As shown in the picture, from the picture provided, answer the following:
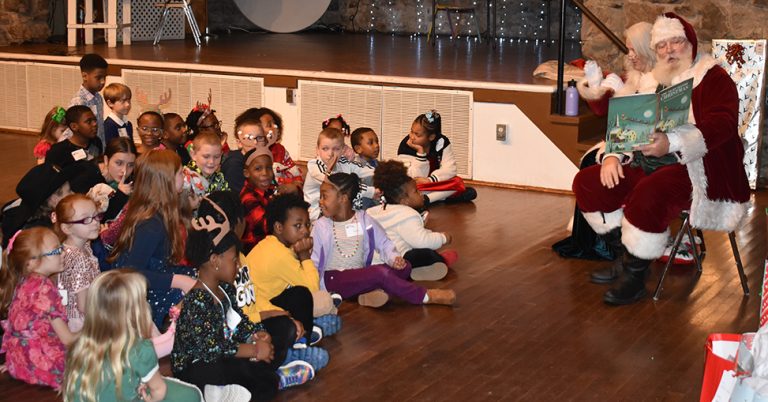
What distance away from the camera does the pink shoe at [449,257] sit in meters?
5.61

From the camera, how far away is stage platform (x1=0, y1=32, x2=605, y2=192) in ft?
25.0

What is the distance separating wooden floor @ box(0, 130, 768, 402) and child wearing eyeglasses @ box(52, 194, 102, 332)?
1.21ft

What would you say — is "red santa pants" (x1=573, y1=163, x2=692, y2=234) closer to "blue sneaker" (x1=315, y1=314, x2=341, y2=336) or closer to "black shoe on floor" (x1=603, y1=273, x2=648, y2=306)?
"black shoe on floor" (x1=603, y1=273, x2=648, y2=306)

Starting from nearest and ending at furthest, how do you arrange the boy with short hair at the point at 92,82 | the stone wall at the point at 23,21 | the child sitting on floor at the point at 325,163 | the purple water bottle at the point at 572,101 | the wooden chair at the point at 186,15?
the child sitting on floor at the point at 325,163 < the boy with short hair at the point at 92,82 < the purple water bottle at the point at 572,101 < the stone wall at the point at 23,21 < the wooden chair at the point at 186,15

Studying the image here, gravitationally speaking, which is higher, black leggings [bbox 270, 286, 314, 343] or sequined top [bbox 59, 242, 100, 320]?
sequined top [bbox 59, 242, 100, 320]

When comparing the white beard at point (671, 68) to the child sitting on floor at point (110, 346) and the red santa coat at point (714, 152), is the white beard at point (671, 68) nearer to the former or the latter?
the red santa coat at point (714, 152)

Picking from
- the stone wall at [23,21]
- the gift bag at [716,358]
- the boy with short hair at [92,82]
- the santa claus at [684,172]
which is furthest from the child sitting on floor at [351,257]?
the stone wall at [23,21]

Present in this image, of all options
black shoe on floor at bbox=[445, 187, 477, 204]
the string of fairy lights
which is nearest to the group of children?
black shoe on floor at bbox=[445, 187, 477, 204]

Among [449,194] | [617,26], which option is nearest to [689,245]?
[449,194]

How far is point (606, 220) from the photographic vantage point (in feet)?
17.8

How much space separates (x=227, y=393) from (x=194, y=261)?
1.61ft

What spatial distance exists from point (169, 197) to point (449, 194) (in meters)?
3.03

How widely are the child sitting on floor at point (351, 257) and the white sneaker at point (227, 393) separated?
1.16 meters

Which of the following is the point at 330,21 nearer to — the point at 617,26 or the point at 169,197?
the point at 617,26
